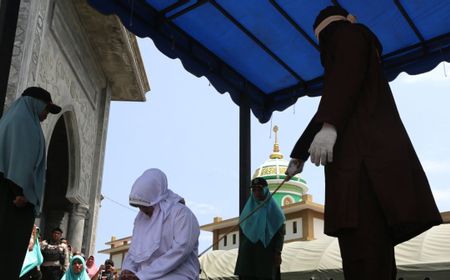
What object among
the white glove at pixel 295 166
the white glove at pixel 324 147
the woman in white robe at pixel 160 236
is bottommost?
the woman in white robe at pixel 160 236

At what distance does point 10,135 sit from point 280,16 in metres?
2.56

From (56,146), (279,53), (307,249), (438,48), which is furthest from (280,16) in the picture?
Result: (307,249)

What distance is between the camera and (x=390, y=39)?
180 inches

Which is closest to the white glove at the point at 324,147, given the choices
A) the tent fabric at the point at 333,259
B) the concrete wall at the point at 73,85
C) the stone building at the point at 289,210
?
the concrete wall at the point at 73,85

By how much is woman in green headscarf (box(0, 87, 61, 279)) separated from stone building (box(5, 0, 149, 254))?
4.40 m

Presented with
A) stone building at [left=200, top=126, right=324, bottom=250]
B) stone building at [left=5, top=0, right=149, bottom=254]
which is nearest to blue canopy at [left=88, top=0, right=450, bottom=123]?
stone building at [left=5, top=0, right=149, bottom=254]

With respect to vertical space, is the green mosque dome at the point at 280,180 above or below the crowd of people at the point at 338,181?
above

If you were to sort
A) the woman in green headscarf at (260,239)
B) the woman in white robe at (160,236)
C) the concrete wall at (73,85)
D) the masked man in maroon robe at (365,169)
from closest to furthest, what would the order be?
1. the masked man in maroon robe at (365,169)
2. the woman in white robe at (160,236)
3. the woman in green headscarf at (260,239)
4. the concrete wall at (73,85)

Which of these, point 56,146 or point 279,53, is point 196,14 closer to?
point 279,53

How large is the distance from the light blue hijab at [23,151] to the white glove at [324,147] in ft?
6.60

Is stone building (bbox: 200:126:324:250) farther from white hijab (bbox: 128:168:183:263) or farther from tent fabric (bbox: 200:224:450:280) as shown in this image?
white hijab (bbox: 128:168:183:263)

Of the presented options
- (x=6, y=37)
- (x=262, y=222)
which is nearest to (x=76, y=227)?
(x=262, y=222)

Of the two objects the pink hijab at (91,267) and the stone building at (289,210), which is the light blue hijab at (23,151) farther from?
the stone building at (289,210)

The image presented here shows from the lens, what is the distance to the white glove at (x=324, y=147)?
200 cm
